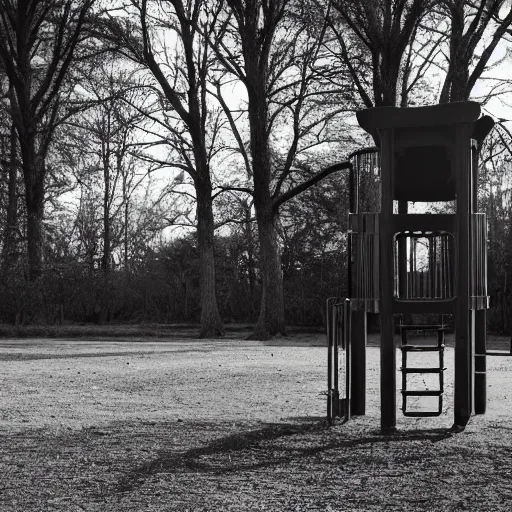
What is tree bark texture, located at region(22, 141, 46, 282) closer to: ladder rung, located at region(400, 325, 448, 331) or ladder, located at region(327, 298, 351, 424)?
ladder, located at region(327, 298, 351, 424)

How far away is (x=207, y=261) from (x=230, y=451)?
2046 centimetres

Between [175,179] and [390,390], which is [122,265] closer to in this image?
[175,179]

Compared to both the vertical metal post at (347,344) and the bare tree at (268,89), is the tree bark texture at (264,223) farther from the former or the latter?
the vertical metal post at (347,344)

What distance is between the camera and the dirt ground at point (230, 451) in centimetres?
553

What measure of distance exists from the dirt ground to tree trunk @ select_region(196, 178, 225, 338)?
14.0 metres

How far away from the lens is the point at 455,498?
5.51 meters

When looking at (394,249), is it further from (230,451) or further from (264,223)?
(264,223)

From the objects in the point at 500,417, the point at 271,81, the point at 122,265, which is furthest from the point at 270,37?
the point at 500,417

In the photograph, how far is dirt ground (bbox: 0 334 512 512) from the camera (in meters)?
5.53

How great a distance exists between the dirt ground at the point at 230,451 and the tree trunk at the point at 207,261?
14.0 m

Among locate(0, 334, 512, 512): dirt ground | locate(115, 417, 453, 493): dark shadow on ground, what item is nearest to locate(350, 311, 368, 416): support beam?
locate(0, 334, 512, 512): dirt ground

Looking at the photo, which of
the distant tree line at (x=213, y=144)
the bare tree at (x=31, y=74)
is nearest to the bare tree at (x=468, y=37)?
the distant tree line at (x=213, y=144)

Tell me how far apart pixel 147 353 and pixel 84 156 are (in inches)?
652

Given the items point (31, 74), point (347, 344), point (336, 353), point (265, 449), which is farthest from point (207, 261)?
point (265, 449)
